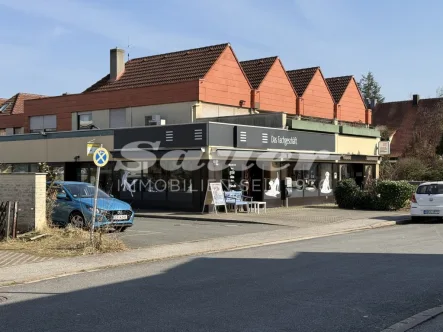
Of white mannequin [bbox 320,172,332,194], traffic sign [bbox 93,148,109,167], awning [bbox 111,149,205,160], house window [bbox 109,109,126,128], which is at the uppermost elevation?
house window [bbox 109,109,126,128]

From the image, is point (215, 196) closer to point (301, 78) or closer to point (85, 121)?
point (85, 121)

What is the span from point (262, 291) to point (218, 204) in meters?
13.7

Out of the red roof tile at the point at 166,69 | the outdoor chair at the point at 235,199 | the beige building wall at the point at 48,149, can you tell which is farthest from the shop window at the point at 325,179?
the beige building wall at the point at 48,149

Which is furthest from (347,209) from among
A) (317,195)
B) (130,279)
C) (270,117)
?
(130,279)

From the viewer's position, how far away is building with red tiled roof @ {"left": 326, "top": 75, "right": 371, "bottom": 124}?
38.7m

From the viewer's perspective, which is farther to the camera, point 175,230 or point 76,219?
point 175,230

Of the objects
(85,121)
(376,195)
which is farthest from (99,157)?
(85,121)

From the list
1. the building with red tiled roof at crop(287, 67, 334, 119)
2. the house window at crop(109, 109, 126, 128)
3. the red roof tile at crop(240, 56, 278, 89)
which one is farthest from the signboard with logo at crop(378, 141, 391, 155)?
the house window at crop(109, 109, 126, 128)

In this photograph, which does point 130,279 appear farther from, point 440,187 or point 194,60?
point 194,60

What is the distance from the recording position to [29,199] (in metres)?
14.8

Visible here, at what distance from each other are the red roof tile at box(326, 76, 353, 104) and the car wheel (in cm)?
2647

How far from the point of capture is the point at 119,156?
25.1m

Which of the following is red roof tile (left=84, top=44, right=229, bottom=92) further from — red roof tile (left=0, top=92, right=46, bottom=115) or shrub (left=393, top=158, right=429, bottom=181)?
shrub (left=393, top=158, right=429, bottom=181)

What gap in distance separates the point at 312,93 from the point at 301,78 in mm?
1718
